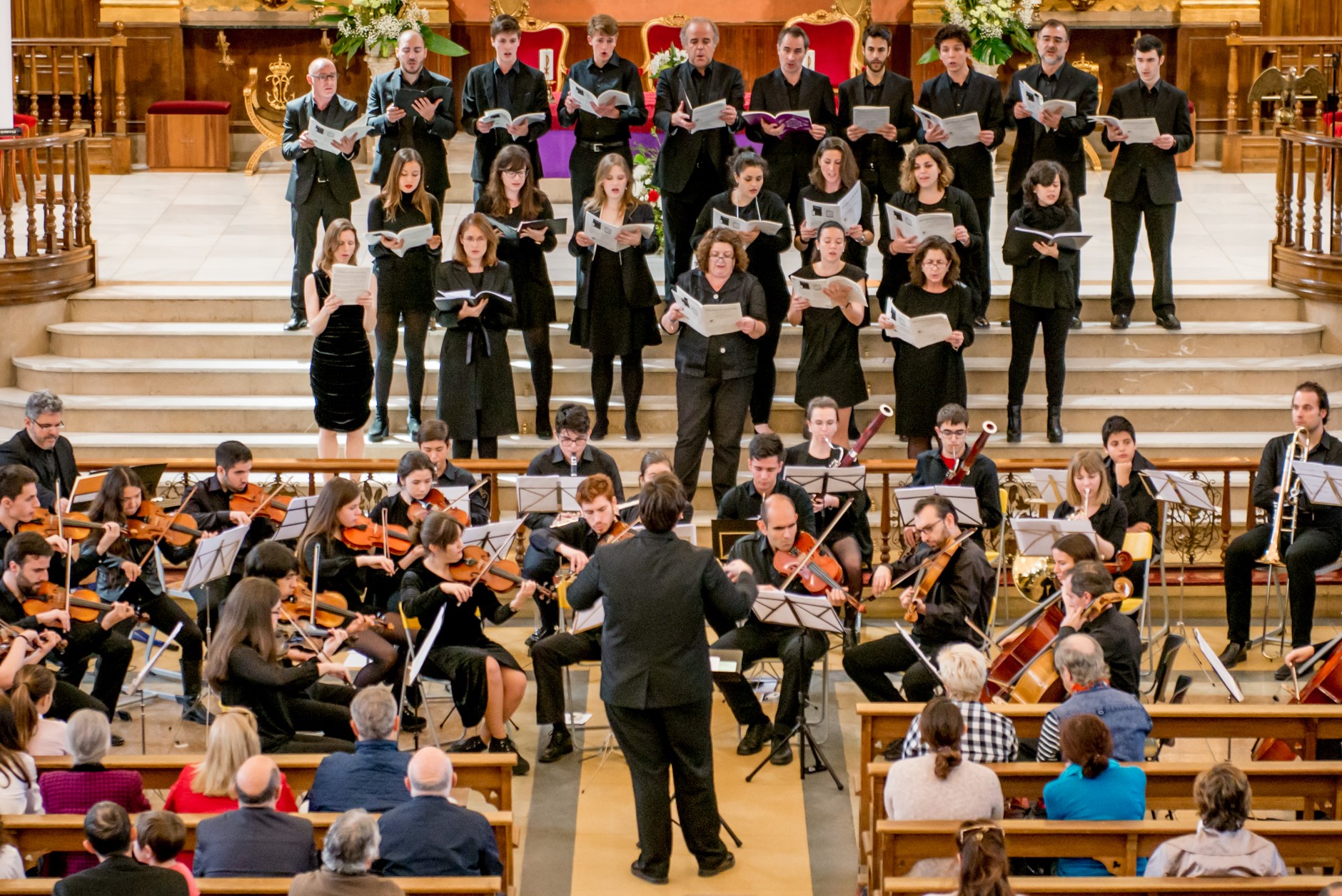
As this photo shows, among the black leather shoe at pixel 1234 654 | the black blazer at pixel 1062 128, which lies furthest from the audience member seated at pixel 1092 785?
the black blazer at pixel 1062 128

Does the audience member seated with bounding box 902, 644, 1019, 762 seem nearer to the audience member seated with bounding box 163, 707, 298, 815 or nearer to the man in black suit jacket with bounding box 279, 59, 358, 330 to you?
the audience member seated with bounding box 163, 707, 298, 815

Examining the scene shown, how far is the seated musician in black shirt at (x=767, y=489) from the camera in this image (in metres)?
8.25

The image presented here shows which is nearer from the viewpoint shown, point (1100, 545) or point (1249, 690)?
point (1100, 545)

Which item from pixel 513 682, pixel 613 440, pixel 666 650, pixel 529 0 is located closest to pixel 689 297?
pixel 613 440

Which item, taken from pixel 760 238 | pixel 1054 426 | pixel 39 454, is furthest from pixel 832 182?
pixel 39 454

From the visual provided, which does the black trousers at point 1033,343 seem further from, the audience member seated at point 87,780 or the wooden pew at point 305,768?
the audience member seated at point 87,780

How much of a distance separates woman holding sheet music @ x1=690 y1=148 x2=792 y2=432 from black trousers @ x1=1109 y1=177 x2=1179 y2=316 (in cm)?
216

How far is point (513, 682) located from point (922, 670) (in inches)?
67.5

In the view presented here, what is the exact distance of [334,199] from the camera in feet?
36.1

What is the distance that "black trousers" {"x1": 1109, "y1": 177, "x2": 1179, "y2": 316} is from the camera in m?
10.9

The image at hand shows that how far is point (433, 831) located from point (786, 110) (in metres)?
6.02

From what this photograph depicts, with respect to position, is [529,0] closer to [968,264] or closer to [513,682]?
[968,264]

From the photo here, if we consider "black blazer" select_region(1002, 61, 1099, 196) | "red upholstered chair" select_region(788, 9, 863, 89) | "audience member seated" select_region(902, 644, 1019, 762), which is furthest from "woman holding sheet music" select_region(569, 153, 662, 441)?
"red upholstered chair" select_region(788, 9, 863, 89)

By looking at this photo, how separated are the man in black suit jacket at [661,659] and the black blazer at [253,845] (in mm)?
1406
